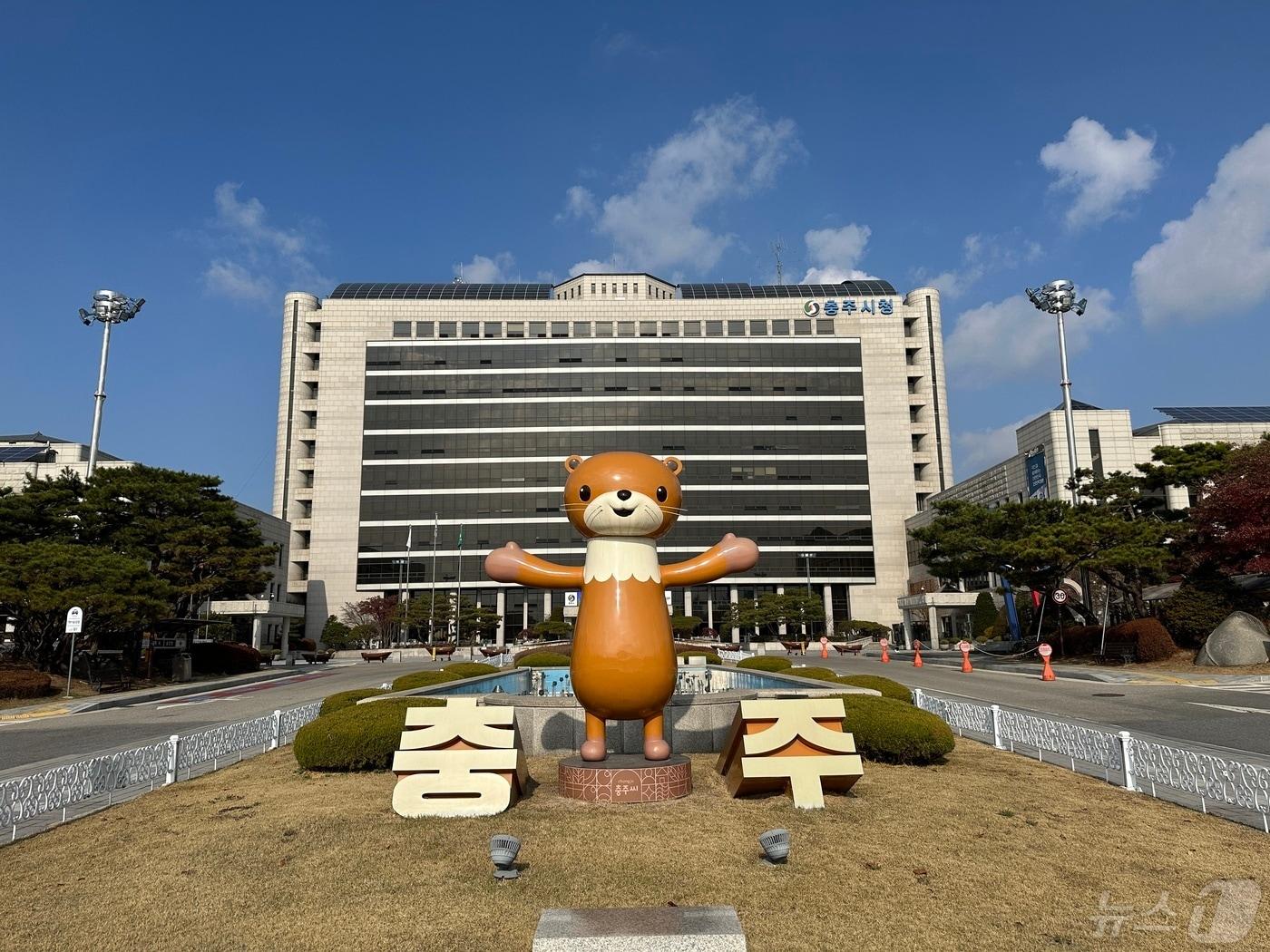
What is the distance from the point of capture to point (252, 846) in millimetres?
6805

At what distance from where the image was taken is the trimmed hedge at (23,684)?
898 inches

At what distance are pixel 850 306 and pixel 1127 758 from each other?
221 feet

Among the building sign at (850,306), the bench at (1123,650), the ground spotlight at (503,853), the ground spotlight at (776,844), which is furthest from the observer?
the building sign at (850,306)

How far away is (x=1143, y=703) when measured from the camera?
1742 cm

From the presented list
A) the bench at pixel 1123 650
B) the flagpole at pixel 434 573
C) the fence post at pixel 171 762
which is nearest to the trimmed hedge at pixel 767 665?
A: the fence post at pixel 171 762

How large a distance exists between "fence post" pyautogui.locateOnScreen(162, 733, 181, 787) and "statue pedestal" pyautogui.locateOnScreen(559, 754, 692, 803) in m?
5.56

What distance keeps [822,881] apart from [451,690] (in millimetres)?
10655

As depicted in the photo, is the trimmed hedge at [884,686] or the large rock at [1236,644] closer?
the trimmed hedge at [884,686]

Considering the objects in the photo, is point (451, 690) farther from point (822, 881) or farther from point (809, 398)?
point (809, 398)

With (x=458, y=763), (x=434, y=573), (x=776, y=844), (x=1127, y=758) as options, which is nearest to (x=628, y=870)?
(x=776, y=844)

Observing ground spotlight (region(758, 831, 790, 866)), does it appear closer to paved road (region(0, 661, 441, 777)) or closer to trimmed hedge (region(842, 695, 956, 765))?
trimmed hedge (region(842, 695, 956, 765))

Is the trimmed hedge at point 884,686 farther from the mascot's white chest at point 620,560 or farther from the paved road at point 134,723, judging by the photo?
the paved road at point 134,723

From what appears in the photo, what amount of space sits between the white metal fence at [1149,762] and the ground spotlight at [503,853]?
6.78m

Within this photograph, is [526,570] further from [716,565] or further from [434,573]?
[434,573]
